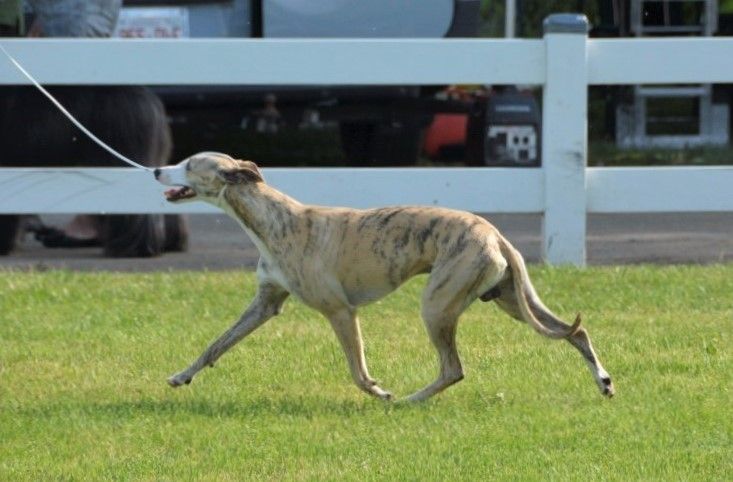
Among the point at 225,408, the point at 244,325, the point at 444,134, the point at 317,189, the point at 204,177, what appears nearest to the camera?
the point at 225,408

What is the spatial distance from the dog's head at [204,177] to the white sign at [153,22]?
20.3ft

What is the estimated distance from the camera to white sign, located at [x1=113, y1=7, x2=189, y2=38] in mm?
12570

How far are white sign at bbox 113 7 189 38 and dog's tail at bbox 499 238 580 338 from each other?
6750 mm

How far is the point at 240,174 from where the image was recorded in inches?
256

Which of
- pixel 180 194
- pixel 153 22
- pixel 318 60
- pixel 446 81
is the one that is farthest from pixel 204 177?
pixel 153 22

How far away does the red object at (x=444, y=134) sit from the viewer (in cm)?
1451

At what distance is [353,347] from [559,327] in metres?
0.84

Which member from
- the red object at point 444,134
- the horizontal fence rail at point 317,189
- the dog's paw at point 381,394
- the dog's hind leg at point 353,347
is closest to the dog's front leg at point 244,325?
the dog's hind leg at point 353,347

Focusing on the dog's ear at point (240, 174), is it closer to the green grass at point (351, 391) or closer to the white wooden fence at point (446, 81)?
the green grass at point (351, 391)

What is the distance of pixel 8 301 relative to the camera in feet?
Result: 28.9

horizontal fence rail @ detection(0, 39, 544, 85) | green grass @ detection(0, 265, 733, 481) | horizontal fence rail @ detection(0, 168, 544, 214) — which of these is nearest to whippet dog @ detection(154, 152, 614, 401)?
green grass @ detection(0, 265, 733, 481)

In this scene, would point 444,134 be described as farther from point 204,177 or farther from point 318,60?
point 204,177

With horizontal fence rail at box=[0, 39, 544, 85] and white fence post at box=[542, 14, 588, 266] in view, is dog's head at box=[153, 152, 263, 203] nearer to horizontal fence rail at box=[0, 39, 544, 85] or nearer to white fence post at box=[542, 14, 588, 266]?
horizontal fence rail at box=[0, 39, 544, 85]

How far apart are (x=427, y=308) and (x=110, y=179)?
4.15 meters
